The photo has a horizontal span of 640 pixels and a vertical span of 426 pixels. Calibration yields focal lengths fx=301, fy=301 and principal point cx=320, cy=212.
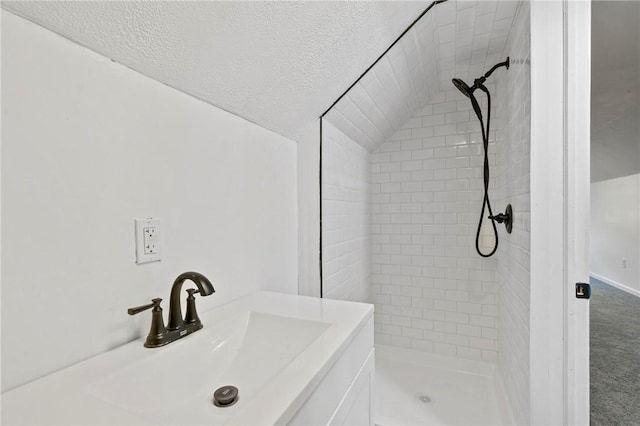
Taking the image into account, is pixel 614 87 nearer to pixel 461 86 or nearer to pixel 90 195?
pixel 461 86

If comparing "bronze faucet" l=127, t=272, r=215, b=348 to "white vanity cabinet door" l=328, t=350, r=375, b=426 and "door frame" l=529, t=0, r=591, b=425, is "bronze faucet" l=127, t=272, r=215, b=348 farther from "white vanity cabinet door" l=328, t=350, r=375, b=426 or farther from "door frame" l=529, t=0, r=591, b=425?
"door frame" l=529, t=0, r=591, b=425

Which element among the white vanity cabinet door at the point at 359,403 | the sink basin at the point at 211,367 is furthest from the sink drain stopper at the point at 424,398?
the sink basin at the point at 211,367

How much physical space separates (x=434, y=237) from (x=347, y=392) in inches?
71.9

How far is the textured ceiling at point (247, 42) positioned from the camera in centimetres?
74

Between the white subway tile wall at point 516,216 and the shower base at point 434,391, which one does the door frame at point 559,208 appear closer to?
the white subway tile wall at point 516,216

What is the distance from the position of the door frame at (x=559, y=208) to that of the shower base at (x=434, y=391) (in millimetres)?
596

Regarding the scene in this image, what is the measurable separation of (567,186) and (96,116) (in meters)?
1.66

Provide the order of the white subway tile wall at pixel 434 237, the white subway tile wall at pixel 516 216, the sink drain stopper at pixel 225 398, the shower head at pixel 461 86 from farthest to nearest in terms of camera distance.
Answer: the white subway tile wall at pixel 434 237 → the shower head at pixel 461 86 → the white subway tile wall at pixel 516 216 → the sink drain stopper at pixel 225 398

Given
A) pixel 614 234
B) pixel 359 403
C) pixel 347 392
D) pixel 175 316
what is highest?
pixel 614 234

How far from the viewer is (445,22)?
1.67 m

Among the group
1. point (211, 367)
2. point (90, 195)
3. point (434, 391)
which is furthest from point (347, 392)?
point (434, 391)

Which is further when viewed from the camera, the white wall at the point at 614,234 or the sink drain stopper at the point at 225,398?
the white wall at the point at 614,234

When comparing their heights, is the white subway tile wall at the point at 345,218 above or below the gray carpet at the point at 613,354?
above

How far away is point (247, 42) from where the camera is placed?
0.99 m
